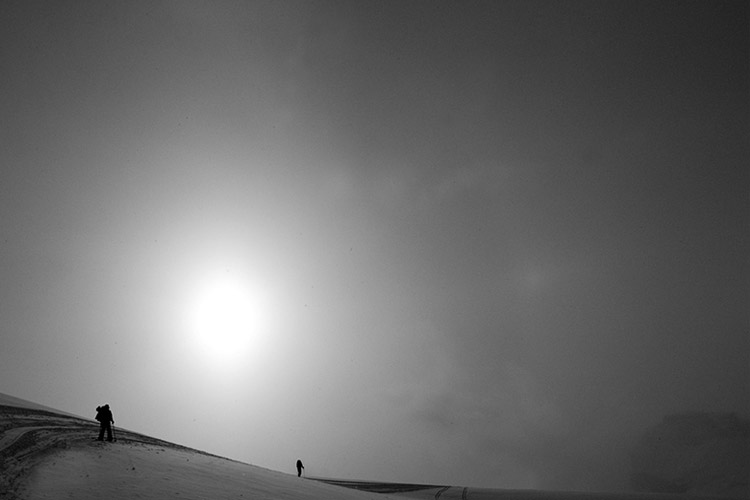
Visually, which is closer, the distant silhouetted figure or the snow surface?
the snow surface

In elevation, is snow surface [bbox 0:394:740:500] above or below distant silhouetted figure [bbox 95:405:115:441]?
below

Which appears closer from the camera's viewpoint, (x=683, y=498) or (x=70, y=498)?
(x=70, y=498)

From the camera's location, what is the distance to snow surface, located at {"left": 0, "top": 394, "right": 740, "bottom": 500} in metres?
12.3

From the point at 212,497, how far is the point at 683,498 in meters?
97.8

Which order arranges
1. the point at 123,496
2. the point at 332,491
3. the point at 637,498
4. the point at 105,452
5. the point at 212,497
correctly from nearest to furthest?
1. the point at 123,496
2. the point at 212,497
3. the point at 105,452
4. the point at 332,491
5. the point at 637,498

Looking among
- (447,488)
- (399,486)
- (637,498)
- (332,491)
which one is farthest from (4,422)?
(637,498)

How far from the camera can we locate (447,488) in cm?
6700

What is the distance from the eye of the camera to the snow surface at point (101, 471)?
40.3 feet

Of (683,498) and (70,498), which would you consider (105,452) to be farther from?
(683,498)

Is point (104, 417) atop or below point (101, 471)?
atop

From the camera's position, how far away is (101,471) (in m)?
14.7

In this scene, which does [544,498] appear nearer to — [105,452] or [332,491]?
[332,491]

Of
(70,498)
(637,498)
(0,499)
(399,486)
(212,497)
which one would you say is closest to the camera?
(0,499)

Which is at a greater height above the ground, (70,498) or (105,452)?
(105,452)
